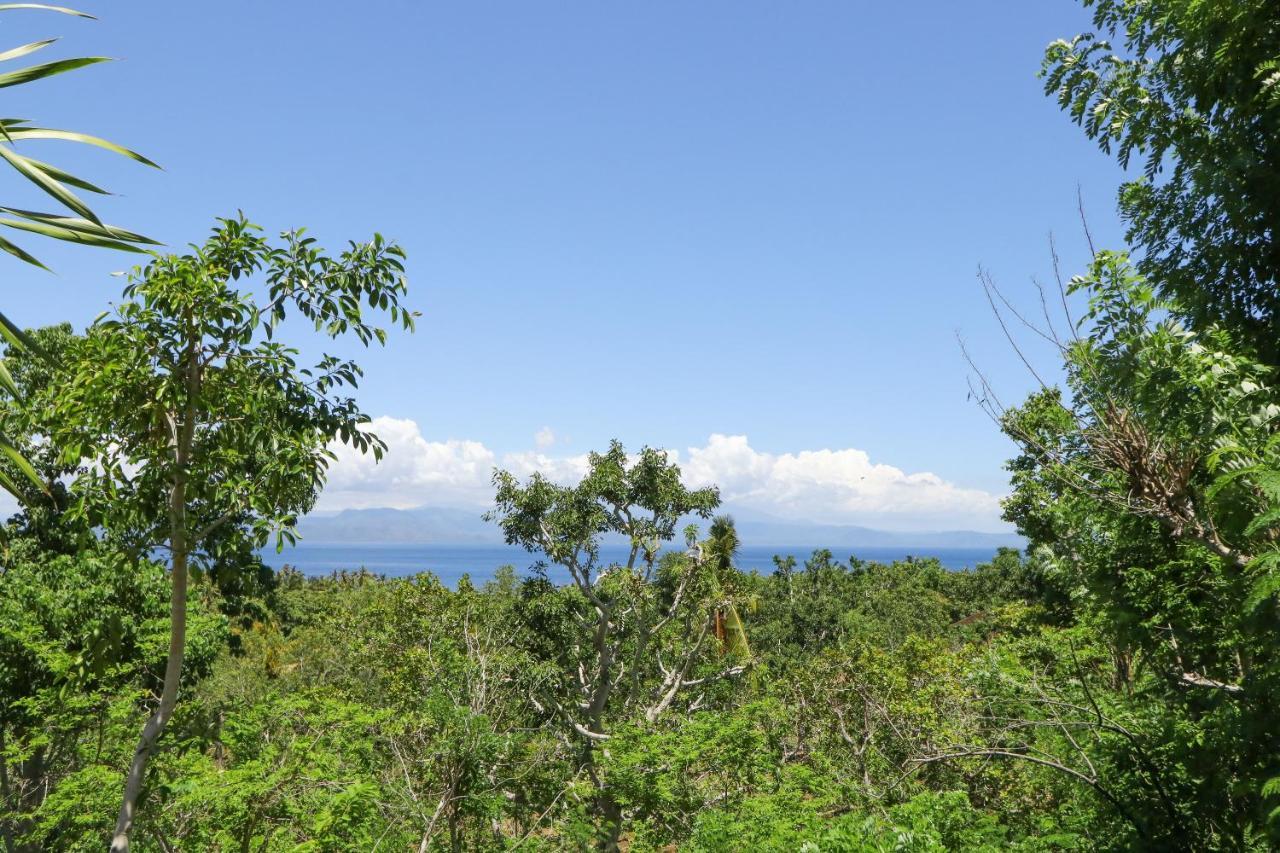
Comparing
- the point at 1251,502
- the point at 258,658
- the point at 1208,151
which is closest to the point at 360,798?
the point at 1251,502

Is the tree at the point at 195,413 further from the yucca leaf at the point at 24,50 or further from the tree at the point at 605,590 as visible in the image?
the tree at the point at 605,590

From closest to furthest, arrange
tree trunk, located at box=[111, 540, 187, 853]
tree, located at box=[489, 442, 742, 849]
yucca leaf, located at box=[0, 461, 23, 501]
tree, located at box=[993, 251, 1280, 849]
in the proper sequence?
yucca leaf, located at box=[0, 461, 23, 501] < tree, located at box=[993, 251, 1280, 849] < tree trunk, located at box=[111, 540, 187, 853] < tree, located at box=[489, 442, 742, 849]

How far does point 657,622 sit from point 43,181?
17345 millimetres

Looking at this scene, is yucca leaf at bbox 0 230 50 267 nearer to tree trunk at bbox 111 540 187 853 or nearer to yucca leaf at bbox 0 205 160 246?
yucca leaf at bbox 0 205 160 246

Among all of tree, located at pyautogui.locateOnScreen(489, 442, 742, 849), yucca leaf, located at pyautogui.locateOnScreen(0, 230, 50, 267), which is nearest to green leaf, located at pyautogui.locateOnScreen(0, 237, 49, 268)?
yucca leaf, located at pyautogui.locateOnScreen(0, 230, 50, 267)

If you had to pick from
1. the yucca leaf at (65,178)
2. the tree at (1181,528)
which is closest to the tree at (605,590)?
the tree at (1181,528)

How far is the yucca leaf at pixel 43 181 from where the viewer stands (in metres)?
2.67

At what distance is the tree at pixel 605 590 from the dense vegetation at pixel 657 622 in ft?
0.29

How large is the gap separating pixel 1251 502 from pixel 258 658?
120 feet

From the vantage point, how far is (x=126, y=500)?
4906mm

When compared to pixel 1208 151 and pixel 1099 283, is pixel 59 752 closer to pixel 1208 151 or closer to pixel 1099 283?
pixel 1099 283

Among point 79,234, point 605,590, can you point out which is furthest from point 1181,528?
point 605,590

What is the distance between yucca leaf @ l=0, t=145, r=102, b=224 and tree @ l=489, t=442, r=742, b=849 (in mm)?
15203

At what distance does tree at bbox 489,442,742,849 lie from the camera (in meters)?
17.7
